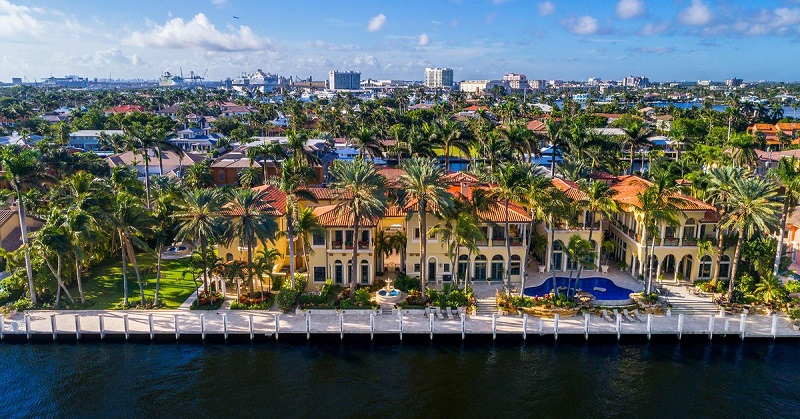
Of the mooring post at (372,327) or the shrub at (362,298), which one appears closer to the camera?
the mooring post at (372,327)

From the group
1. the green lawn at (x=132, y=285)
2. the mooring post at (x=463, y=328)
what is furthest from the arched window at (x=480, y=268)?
the green lawn at (x=132, y=285)

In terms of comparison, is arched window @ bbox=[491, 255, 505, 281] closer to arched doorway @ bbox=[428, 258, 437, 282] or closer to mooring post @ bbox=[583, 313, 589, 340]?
arched doorway @ bbox=[428, 258, 437, 282]

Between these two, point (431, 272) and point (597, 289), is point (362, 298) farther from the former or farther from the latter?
point (597, 289)

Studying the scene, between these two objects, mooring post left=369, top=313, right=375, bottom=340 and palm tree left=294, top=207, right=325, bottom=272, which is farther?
palm tree left=294, top=207, right=325, bottom=272

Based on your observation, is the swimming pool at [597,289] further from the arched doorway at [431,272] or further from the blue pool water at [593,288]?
the arched doorway at [431,272]

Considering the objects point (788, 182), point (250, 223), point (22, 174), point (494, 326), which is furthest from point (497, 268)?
point (22, 174)

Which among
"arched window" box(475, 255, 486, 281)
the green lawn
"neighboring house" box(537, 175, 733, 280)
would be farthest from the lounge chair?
the green lawn

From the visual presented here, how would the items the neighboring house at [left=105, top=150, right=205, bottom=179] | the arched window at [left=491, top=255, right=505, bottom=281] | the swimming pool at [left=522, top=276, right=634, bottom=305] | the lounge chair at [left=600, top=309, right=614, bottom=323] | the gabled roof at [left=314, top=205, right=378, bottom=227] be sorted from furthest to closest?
1. the neighboring house at [left=105, top=150, right=205, bottom=179]
2. the arched window at [left=491, top=255, right=505, bottom=281]
3. the gabled roof at [left=314, top=205, right=378, bottom=227]
4. the swimming pool at [left=522, top=276, right=634, bottom=305]
5. the lounge chair at [left=600, top=309, right=614, bottom=323]

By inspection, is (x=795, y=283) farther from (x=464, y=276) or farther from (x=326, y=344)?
(x=326, y=344)
